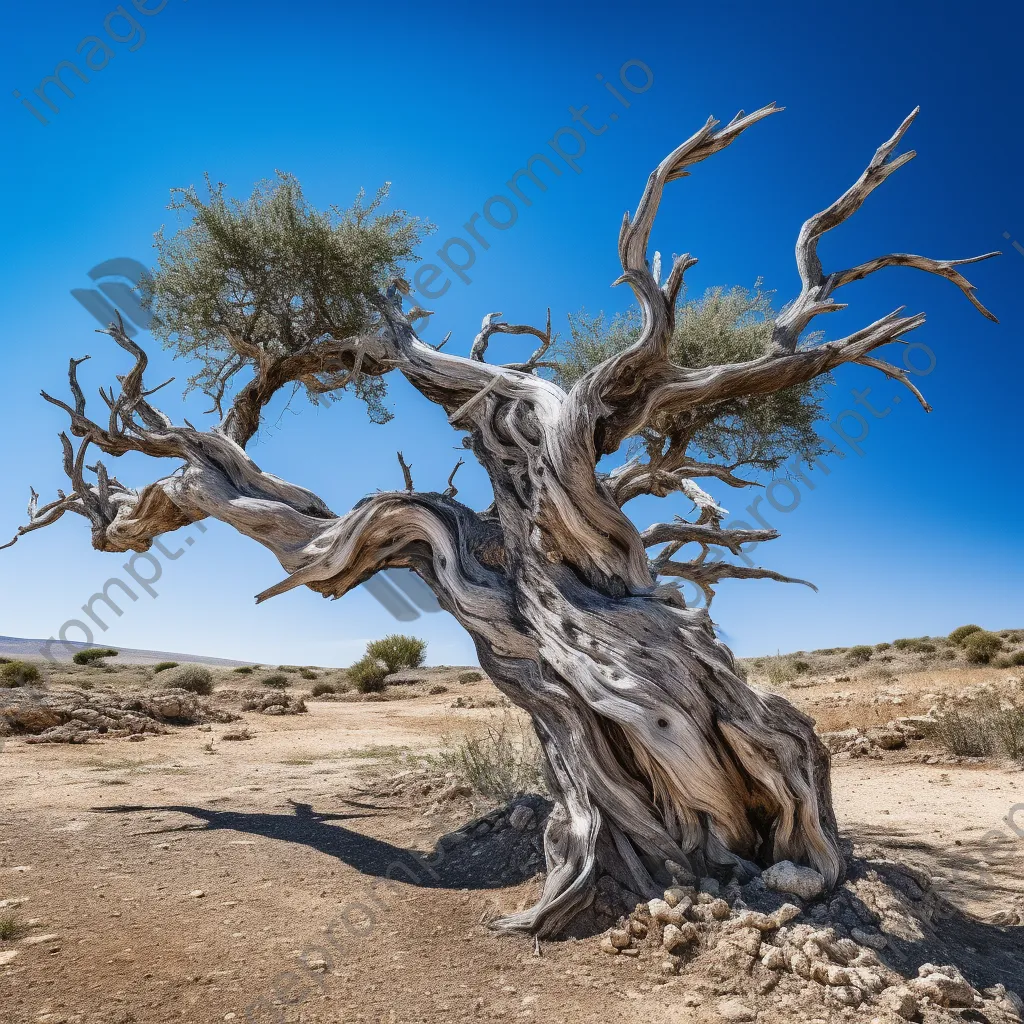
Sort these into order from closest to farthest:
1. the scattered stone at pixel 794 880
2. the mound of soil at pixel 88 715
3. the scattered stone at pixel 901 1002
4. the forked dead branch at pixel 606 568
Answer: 1. the scattered stone at pixel 901 1002
2. the scattered stone at pixel 794 880
3. the forked dead branch at pixel 606 568
4. the mound of soil at pixel 88 715

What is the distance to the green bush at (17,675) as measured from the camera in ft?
58.4

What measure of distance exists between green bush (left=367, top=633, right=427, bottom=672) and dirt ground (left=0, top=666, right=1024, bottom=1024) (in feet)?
58.4

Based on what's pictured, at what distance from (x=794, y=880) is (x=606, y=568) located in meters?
2.24

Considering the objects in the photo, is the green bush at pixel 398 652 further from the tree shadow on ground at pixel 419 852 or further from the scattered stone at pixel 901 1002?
the scattered stone at pixel 901 1002

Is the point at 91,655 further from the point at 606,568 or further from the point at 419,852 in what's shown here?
the point at 606,568

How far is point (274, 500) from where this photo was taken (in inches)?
277

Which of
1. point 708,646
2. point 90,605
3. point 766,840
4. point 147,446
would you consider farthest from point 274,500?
point 766,840

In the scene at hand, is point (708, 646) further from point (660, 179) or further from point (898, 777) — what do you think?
point (898, 777)

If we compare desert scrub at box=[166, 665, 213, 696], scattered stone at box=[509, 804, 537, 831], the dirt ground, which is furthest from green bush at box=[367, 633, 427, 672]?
scattered stone at box=[509, 804, 537, 831]

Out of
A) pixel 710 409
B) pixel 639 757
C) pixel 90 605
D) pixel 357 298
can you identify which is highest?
pixel 357 298

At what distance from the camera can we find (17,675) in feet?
60.5

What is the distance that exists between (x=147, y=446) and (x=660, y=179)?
19.6ft

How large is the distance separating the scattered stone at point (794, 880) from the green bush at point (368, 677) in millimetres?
20419

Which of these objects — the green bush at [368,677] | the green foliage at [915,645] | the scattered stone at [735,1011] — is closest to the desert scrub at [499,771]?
the scattered stone at [735,1011]
